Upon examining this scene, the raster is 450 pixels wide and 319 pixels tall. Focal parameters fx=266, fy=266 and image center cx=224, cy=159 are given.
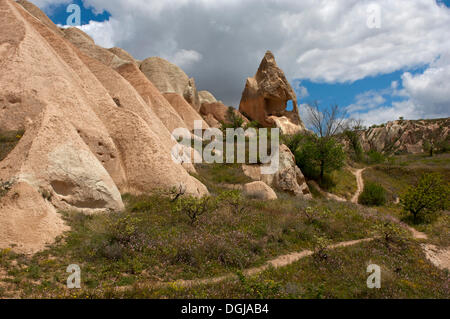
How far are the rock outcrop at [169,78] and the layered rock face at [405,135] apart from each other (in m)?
43.5

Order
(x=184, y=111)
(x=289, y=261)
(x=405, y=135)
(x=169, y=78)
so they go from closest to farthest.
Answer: (x=289, y=261), (x=184, y=111), (x=169, y=78), (x=405, y=135)

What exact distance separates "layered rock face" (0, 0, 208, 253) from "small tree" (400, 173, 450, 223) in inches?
484

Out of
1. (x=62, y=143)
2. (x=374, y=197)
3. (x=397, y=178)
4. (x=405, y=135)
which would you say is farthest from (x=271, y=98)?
(x=405, y=135)

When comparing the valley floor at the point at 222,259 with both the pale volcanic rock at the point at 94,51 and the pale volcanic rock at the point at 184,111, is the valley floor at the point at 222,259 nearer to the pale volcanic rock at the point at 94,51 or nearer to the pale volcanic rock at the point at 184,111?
the pale volcanic rock at the point at 94,51

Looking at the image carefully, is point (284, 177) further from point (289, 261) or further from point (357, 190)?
point (289, 261)

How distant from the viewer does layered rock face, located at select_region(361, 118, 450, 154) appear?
54250mm

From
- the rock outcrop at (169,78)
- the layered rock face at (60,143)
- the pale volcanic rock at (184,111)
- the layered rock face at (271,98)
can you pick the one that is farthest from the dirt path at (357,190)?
the rock outcrop at (169,78)

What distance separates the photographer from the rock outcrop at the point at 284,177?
17844 millimetres

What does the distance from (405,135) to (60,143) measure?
2611 inches

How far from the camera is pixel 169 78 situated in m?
30.7

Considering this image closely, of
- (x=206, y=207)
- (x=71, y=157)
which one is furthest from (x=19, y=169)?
(x=206, y=207)

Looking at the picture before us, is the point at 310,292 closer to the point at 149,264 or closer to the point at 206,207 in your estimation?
the point at 149,264

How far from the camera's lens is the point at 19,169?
675 cm

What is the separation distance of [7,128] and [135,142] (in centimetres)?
446
